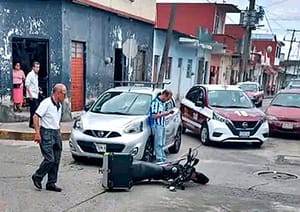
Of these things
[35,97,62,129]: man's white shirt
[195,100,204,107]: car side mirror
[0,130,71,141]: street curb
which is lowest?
[0,130,71,141]: street curb

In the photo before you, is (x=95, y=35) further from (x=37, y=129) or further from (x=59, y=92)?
(x=37, y=129)

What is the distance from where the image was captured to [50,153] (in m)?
7.57

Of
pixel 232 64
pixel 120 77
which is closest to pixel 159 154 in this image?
pixel 120 77

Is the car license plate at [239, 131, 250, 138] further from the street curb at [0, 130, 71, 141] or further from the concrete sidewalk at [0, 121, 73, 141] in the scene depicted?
the street curb at [0, 130, 71, 141]

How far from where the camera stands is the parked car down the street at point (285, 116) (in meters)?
15.6

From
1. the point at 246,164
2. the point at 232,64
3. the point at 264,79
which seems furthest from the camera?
the point at 264,79

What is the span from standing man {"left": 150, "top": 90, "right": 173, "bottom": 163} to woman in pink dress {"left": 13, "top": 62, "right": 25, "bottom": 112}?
21.2 ft

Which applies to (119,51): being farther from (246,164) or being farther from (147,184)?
(147,184)

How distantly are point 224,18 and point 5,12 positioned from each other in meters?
29.3

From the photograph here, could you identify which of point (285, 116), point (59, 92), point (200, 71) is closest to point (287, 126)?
point (285, 116)

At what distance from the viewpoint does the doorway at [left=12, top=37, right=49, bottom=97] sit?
15.2 m

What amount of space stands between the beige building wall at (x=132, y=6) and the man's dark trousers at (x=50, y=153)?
29.6 feet

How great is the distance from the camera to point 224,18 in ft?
137

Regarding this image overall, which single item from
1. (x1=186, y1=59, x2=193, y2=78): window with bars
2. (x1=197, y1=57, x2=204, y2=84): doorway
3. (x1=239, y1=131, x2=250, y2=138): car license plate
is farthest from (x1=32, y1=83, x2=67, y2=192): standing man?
(x1=197, y1=57, x2=204, y2=84): doorway
